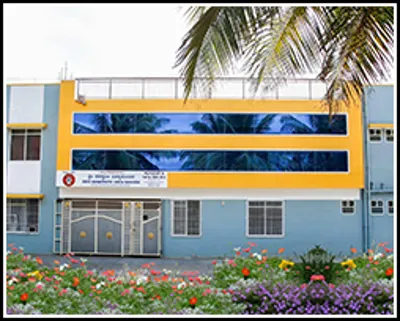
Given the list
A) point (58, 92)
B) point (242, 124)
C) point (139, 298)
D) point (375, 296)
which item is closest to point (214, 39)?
point (139, 298)

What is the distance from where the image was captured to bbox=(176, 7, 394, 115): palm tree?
256 inches

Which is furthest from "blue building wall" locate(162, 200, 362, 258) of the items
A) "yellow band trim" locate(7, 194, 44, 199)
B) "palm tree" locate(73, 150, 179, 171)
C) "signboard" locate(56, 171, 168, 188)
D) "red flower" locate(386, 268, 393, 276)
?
"red flower" locate(386, 268, 393, 276)

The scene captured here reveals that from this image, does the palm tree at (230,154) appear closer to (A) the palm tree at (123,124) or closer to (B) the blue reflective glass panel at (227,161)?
(B) the blue reflective glass panel at (227,161)

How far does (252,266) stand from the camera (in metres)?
9.66

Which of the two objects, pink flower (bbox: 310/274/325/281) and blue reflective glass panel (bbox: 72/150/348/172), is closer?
pink flower (bbox: 310/274/325/281)

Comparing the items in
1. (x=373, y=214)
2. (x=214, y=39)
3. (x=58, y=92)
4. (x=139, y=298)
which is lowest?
(x=139, y=298)

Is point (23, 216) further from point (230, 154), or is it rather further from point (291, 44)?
point (291, 44)

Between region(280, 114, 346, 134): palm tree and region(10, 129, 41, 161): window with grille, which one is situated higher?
region(280, 114, 346, 134): palm tree

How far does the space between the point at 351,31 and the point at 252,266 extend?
4761 millimetres

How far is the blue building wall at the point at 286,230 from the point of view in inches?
729

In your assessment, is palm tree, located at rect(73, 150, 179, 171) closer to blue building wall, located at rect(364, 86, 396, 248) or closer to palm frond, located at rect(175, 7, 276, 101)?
blue building wall, located at rect(364, 86, 396, 248)

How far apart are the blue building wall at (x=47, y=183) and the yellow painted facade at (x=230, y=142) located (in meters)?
0.49

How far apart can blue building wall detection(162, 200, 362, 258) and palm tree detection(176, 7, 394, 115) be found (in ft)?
37.5

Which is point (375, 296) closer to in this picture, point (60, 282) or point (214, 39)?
point (214, 39)
